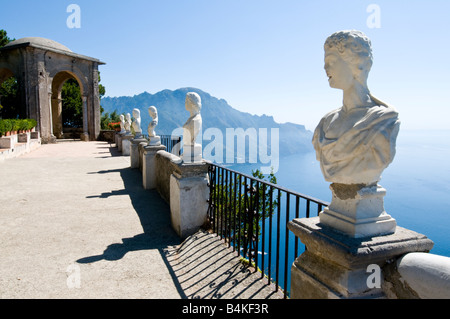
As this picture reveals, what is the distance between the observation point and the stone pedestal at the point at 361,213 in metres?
1.69

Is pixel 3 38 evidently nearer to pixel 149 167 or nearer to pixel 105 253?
pixel 149 167

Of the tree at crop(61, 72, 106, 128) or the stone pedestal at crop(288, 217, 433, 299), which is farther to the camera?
the tree at crop(61, 72, 106, 128)

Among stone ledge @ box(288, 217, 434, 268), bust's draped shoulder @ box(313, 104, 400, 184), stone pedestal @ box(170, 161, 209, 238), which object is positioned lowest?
stone pedestal @ box(170, 161, 209, 238)

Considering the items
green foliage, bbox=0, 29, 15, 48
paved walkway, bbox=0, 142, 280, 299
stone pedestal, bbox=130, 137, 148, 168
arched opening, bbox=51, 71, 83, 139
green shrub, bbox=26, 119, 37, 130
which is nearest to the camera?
paved walkway, bbox=0, 142, 280, 299

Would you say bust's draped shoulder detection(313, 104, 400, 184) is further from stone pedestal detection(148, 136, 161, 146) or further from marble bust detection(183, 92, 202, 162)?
stone pedestal detection(148, 136, 161, 146)

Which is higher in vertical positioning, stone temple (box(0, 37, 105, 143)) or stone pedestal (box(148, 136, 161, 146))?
stone temple (box(0, 37, 105, 143))

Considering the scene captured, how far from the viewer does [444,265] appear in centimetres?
139

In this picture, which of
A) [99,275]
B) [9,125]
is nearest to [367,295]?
[99,275]

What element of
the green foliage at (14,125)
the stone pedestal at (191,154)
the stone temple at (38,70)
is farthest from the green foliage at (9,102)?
the stone pedestal at (191,154)

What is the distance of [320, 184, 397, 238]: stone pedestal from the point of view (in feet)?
5.53

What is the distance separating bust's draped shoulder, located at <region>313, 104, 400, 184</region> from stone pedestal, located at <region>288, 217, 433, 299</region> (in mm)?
345

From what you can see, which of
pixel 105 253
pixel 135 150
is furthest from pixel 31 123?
pixel 105 253

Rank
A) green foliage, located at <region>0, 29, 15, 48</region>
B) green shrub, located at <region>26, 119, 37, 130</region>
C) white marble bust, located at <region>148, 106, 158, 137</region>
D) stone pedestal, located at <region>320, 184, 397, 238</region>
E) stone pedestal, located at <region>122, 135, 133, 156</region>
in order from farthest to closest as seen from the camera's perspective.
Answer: green foliage, located at <region>0, 29, 15, 48</region> → green shrub, located at <region>26, 119, 37, 130</region> → stone pedestal, located at <region>122, 135, 133, 156</region> → white marble bust, located at <region>148, 106, 158, 137</region> → stone pedestal, located at <region>320, 184, 397, 238</region>

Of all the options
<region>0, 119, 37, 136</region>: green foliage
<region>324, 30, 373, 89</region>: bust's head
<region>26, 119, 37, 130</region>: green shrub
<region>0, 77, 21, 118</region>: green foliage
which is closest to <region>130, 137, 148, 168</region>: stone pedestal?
<region>0, 119, 37, 136</region>: green foliage
